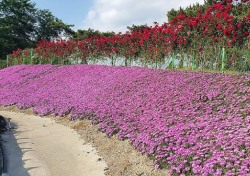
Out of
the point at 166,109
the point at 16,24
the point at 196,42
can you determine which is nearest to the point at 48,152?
the point at 166,109

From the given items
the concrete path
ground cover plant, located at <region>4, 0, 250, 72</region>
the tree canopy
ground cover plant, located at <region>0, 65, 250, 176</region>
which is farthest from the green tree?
the concrete path

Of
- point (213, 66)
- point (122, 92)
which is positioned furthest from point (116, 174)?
point (213, 66)

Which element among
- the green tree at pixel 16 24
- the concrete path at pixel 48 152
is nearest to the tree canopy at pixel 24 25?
the green tree at pixel 16 24

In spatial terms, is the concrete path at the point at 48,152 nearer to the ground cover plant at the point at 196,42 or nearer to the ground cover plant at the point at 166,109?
the ground cover plant at the point at 166,109

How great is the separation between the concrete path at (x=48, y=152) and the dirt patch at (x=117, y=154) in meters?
0.22

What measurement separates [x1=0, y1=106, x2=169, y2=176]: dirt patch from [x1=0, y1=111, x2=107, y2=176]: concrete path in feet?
0.74

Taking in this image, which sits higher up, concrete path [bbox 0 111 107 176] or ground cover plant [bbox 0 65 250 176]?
ground cover plant [bbox 0 65 250 176]

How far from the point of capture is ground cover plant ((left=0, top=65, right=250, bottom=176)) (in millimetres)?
6991

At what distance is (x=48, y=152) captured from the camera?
10188 mm

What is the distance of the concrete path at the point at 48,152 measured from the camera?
28.6 feet

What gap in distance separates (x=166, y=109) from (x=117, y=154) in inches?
79.8

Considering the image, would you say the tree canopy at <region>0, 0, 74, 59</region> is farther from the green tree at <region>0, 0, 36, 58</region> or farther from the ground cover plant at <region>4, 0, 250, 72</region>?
the ground cover plant at <region>4, 0, 250, 72</region>

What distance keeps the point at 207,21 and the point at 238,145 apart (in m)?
9.21

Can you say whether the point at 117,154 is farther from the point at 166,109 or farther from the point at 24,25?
the point at 24,25
